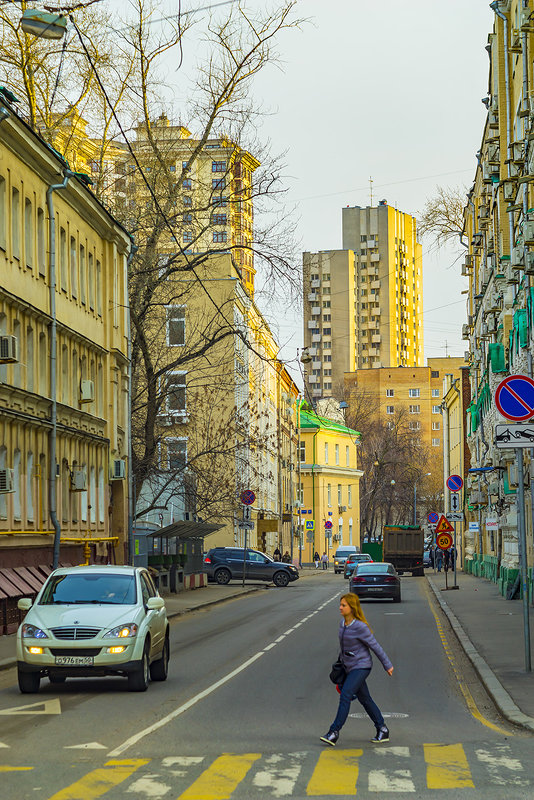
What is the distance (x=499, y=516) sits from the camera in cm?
4488

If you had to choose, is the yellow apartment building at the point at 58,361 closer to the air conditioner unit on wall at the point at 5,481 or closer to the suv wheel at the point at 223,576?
the air conditioner unit on wall at the point at 5,481

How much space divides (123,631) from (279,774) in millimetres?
5595

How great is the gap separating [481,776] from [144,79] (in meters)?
→ 29.4

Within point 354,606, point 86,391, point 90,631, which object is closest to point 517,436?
point 354,606

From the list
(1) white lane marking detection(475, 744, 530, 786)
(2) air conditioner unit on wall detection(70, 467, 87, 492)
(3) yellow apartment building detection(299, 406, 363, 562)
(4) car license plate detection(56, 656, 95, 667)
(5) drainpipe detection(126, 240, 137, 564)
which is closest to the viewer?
(1) white lane marking detection(475, 744, 530, 786)

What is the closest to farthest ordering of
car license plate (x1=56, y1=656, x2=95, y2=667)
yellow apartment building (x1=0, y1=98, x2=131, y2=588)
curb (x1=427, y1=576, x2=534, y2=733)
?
curb (x1=427, y1=576, x2=534, y2=733)
car license plate (x1=56, y1=656, x2=95, y2=667)
yellow apartment building (x1=0, y1=98, x2=131, y2=588)

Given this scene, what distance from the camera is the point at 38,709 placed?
13531mm

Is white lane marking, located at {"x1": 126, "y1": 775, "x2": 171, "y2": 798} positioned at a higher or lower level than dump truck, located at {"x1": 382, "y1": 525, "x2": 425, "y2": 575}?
higher

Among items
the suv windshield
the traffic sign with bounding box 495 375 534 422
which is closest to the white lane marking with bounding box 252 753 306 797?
the suv windshield

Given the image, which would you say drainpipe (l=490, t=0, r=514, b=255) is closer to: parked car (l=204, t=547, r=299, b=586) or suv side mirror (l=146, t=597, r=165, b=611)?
parked car (l=204, t=547, r=299, b=586)

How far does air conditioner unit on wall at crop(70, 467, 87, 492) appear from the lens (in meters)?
32.0

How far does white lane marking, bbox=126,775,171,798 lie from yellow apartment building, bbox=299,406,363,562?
90659mm

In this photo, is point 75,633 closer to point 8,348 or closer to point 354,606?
point 354,606

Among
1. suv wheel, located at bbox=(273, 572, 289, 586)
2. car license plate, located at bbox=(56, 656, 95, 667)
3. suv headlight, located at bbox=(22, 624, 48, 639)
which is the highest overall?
suv headlight, located at bbox=(22, 624, 48, 639)
